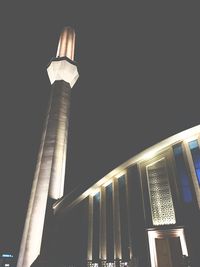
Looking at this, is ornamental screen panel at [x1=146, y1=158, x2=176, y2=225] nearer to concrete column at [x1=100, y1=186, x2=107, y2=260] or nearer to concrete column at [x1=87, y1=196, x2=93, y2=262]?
concrete column at [x1=100, y1=186, x2=107, y2=260]

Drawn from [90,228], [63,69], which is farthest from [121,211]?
[63,69]

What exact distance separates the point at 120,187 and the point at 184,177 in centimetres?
460

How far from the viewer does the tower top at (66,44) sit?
21430 millimetres

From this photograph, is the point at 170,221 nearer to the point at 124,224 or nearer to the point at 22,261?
the point at 124,224

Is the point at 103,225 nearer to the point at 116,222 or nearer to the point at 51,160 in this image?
the point at 116,222

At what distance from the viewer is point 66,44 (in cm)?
2212

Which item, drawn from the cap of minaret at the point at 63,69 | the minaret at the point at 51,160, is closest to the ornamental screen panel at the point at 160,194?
the minaret at the point at 51,160

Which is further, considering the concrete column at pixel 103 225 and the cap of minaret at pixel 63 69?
the cap of minaret at pixel 63 69

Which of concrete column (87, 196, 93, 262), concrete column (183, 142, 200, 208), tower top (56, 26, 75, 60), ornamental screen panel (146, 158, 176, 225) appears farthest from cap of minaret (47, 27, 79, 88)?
concrete column (183, 142, 200, 208)

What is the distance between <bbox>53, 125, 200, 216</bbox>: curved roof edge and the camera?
11.8 m

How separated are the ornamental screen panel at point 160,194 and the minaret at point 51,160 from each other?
5.95 meters

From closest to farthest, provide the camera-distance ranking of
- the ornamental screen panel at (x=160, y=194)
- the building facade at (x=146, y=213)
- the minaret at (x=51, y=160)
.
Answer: the building facade at (x=146, y=213)
the ornamental screen panel at (x=160, y=194)
the minaret at (x=51, y=160)

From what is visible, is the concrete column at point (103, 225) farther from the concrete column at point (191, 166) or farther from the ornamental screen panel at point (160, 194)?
the concrete column at point (191, 166)

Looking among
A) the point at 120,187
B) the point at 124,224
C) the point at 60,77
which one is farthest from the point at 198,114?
the point at 60,77
